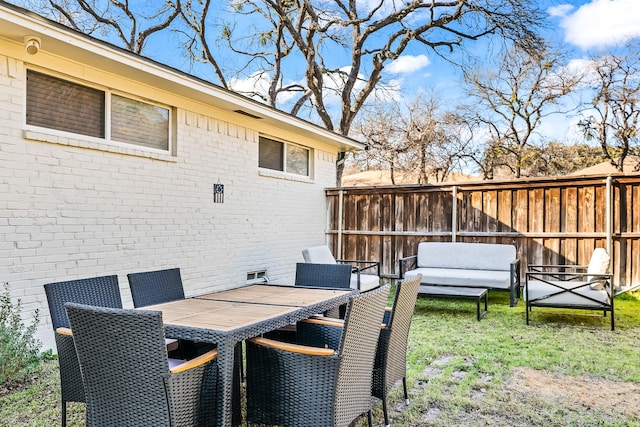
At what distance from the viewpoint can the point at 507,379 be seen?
3664mm

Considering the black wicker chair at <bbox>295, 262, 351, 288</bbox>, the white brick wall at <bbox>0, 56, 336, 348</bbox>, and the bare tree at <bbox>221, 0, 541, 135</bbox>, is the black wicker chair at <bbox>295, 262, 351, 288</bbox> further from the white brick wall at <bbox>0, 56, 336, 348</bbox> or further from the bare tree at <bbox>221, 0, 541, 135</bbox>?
the bare tree at <bbox>221, 0, 541, 135</bbox>

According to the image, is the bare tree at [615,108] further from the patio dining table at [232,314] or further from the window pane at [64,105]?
the window pane at [64,105]

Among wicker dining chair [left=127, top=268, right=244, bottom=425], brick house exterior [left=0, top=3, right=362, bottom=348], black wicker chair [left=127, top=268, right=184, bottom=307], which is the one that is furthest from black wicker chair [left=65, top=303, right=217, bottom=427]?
brick house exterior [left=0, top=3, right=362, bottom=348]

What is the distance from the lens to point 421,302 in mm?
7113

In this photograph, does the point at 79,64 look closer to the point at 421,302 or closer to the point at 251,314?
the point at 251,314

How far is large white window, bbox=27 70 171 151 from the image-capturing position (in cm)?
435

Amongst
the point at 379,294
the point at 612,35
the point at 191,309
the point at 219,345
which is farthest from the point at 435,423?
the point at 612,35

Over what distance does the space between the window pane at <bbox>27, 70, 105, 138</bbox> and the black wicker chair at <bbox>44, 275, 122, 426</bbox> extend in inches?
85.5

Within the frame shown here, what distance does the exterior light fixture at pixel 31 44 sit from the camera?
3.93 m

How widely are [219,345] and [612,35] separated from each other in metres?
18.4

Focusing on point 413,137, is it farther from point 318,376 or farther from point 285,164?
point 318,376

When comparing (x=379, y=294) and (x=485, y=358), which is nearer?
(x=379, y=294)

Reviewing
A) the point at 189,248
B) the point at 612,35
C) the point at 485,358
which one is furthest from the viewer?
the point at 612,35

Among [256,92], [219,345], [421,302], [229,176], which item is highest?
[256,92]
